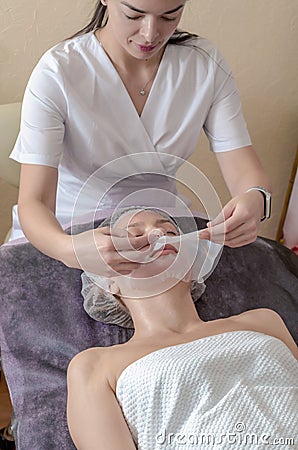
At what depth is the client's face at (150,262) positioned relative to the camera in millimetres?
1365

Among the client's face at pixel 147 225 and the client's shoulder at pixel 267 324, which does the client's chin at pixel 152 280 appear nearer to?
the client's face at pixel 147 225

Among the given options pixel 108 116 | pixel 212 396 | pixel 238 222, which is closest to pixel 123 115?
pixel 108 116

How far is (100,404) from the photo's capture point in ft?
4.06

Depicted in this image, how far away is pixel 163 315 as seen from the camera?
4.67ft

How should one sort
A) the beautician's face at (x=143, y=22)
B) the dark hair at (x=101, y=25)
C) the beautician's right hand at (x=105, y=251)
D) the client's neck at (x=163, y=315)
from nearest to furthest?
the beautician's right hand at (x=105, y=251), the beautician's face at (x=143, y=22), the client's neck at (x=163, y=315), the dark hair at (x=101, y=25)

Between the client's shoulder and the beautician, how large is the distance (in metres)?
0.17

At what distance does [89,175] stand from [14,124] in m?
0.24

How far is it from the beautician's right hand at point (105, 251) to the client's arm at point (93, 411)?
0.60 feet

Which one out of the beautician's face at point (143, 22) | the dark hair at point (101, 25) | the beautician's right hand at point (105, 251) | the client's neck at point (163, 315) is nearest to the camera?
the beautician's right hand at point (105, 251)

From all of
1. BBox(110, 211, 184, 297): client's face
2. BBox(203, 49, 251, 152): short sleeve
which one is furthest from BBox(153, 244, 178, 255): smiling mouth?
BBox(203, 49, 251, 152): short sleeve

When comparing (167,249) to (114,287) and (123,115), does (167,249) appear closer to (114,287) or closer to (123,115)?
(114,287)

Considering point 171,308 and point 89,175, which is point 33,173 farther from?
point 171,308

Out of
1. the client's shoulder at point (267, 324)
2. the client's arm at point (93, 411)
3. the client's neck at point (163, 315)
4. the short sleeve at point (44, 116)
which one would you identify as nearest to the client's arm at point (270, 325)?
the client's shoulder at point (267, 324)

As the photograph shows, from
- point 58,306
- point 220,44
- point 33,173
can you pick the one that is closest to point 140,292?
point 58,306
